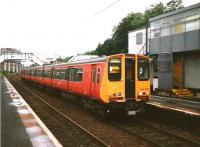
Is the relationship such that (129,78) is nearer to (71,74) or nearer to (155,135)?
(155,135)

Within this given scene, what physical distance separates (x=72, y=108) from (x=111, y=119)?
486 cm

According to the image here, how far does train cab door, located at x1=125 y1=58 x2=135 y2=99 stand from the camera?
13.7 meters

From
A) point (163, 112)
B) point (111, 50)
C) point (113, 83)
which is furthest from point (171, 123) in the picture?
point (111, 50)

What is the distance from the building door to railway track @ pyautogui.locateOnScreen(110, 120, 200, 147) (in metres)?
9.71

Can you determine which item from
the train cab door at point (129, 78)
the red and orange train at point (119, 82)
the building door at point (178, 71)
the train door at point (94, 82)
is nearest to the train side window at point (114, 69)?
the red and orange train at point (119, 82)

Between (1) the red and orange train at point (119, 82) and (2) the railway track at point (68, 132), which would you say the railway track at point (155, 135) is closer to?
(1) the red and orange train at point (119, 82)

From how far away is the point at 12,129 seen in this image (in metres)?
11.9

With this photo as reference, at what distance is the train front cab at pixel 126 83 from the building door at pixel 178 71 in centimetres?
936

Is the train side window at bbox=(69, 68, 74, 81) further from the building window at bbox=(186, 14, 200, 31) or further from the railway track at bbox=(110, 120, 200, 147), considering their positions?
the building window at bbox=(186, 14, 200, 31)

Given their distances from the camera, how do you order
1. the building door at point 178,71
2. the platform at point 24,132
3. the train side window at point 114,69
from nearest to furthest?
the platform at point 24,132
the train side window at point 114,69
the building door at point 178,71

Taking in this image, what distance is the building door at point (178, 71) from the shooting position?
2298cm

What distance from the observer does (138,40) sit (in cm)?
3044

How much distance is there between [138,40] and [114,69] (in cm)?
1742

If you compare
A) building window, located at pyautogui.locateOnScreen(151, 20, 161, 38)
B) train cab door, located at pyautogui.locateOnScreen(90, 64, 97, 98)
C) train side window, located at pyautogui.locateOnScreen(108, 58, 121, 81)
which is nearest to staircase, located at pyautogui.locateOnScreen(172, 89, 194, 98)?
building window, located at pyautogui.locateOnScreen(151, 20, 161, 38)
